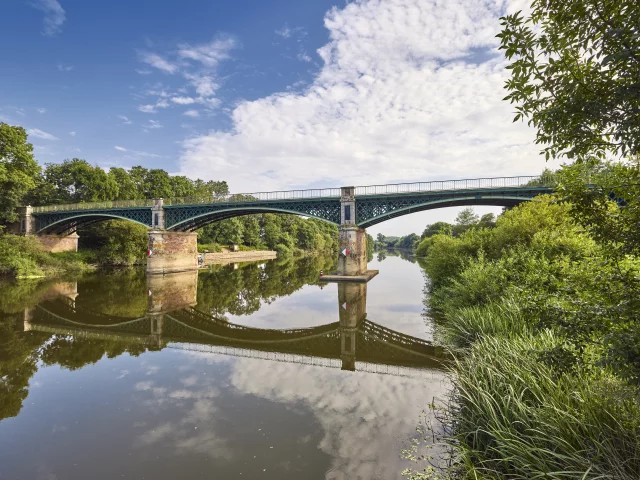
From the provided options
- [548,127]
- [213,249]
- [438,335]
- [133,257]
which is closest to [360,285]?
[438,335]

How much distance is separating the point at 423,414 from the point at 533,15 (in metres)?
6.90

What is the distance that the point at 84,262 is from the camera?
140ft

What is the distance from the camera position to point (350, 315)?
16891mm

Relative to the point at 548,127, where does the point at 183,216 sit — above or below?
above

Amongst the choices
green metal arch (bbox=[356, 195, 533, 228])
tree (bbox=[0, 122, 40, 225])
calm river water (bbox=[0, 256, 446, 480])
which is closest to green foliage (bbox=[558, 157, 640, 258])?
calm river water (bbox=[0, 256, 446, 480])

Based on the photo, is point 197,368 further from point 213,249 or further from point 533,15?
point 213,249

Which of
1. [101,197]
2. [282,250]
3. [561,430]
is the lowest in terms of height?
[561,430]

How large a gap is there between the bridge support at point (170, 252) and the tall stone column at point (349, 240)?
2041 cm

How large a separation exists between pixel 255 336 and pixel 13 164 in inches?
1609

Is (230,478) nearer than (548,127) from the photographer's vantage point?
No

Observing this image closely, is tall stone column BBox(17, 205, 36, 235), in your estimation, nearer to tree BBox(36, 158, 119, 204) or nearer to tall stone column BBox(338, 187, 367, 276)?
tree BBox(36, 158, 119, 204)

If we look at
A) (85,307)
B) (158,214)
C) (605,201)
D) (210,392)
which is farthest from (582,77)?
(158,214)

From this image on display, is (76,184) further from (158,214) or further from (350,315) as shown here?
(350,315)

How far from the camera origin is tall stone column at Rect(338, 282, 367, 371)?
35.6 feet
